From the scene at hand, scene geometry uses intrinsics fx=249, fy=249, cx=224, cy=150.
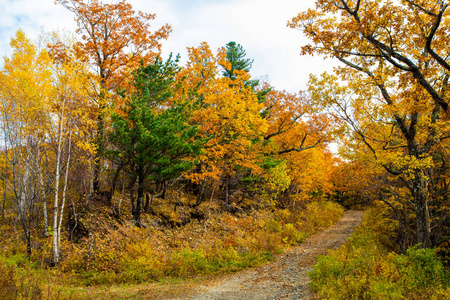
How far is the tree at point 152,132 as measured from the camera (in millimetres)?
9312

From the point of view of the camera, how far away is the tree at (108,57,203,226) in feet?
30.6

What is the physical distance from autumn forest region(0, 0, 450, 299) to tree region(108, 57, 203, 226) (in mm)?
67

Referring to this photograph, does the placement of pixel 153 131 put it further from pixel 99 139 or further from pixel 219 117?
pixel 219 117

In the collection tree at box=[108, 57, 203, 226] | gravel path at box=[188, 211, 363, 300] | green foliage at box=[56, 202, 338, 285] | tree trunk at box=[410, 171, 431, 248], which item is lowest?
gravel path at box=[188, 211, 363, 300]

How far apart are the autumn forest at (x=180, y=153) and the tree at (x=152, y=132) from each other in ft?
0.22

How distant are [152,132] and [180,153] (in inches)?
61.8

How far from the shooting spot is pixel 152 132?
9375 mm

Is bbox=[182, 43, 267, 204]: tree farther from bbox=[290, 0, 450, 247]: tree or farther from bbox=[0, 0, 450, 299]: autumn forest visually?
bbox=[290, 0, 450, 247]: tree

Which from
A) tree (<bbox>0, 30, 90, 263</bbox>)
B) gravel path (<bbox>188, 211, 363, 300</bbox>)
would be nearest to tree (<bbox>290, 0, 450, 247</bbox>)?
gravel path (<bbox>188, 211, 363, 300</bbox>)

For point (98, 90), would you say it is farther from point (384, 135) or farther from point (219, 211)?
point (384, 135)

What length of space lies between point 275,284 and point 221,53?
1168 centimetres

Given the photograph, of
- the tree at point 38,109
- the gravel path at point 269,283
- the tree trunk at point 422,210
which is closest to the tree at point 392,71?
the tree trunk at point 422,210

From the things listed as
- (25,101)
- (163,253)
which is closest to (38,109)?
(25,101)

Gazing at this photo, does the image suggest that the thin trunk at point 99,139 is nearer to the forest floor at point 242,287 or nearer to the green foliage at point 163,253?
the green foliage at point 163,253
